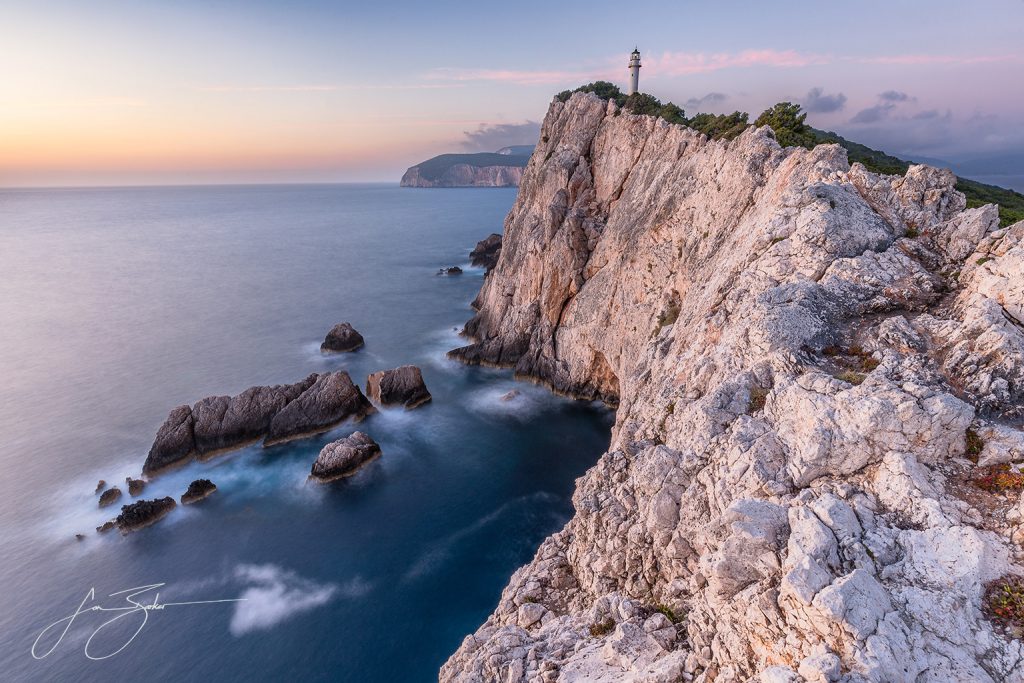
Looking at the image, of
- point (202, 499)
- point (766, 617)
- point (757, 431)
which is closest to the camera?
point (766, 617)

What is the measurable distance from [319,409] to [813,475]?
37097 mm

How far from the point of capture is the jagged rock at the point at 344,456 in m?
34.8

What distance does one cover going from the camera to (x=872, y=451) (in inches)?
424

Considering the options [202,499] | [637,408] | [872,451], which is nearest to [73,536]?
[202,499]

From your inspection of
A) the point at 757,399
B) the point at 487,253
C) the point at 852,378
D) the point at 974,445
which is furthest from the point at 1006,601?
the point at 487,253

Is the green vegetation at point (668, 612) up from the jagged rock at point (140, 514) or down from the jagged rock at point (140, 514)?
up

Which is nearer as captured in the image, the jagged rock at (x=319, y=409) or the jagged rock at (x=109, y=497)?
the jagged rock at (x=109, y=497)

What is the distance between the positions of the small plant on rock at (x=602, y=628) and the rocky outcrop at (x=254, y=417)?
32.5 metres

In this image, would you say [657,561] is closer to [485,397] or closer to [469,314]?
[485,397]

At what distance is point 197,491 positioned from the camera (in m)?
33.2

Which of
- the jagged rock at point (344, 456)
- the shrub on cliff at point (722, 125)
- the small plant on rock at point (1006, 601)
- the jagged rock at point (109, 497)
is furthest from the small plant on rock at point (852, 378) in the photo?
the jagged rock at point (109, 497)

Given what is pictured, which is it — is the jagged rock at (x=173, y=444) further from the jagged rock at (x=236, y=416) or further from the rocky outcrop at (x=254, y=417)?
the jagged rock at (x=236, y=416)

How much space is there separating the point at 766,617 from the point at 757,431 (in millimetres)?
5049

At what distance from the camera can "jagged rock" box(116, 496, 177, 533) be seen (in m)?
30.9
